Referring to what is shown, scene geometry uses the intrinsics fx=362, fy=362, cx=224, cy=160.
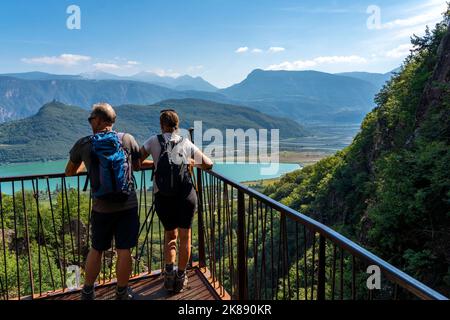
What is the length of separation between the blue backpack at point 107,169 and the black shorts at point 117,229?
0.19 metres

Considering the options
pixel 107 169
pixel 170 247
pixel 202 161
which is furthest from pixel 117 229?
pixel 202 161

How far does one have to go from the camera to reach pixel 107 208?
300cm

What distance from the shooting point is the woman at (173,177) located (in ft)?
10.8

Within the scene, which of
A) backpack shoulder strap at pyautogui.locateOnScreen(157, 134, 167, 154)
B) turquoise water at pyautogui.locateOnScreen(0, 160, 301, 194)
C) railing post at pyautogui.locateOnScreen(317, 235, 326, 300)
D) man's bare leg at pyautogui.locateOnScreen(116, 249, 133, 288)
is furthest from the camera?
turquoise water at pyautogui.locateOnScreen(0, 160, 301, 194)

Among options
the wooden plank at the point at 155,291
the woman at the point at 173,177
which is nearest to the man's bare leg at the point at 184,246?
the woman at the point at 173,177

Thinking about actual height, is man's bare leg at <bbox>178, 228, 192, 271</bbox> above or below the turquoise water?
above

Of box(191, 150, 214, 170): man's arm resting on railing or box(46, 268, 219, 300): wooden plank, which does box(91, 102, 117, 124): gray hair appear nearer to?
box(191, 150, 214, 170): man's arm resting on railing

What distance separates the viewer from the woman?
129 inches

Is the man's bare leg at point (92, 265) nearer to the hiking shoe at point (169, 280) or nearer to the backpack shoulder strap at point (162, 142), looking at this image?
the hiking shoe at point (169, 280)

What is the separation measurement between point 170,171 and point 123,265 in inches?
37.4

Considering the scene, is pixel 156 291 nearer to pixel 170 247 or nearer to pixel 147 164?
pixel 170 247

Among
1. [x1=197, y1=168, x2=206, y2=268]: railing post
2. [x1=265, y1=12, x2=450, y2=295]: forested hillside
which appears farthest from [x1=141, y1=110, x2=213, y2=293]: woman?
[x1=265, y1=12, x2=450, y2=295]: forested hillside
